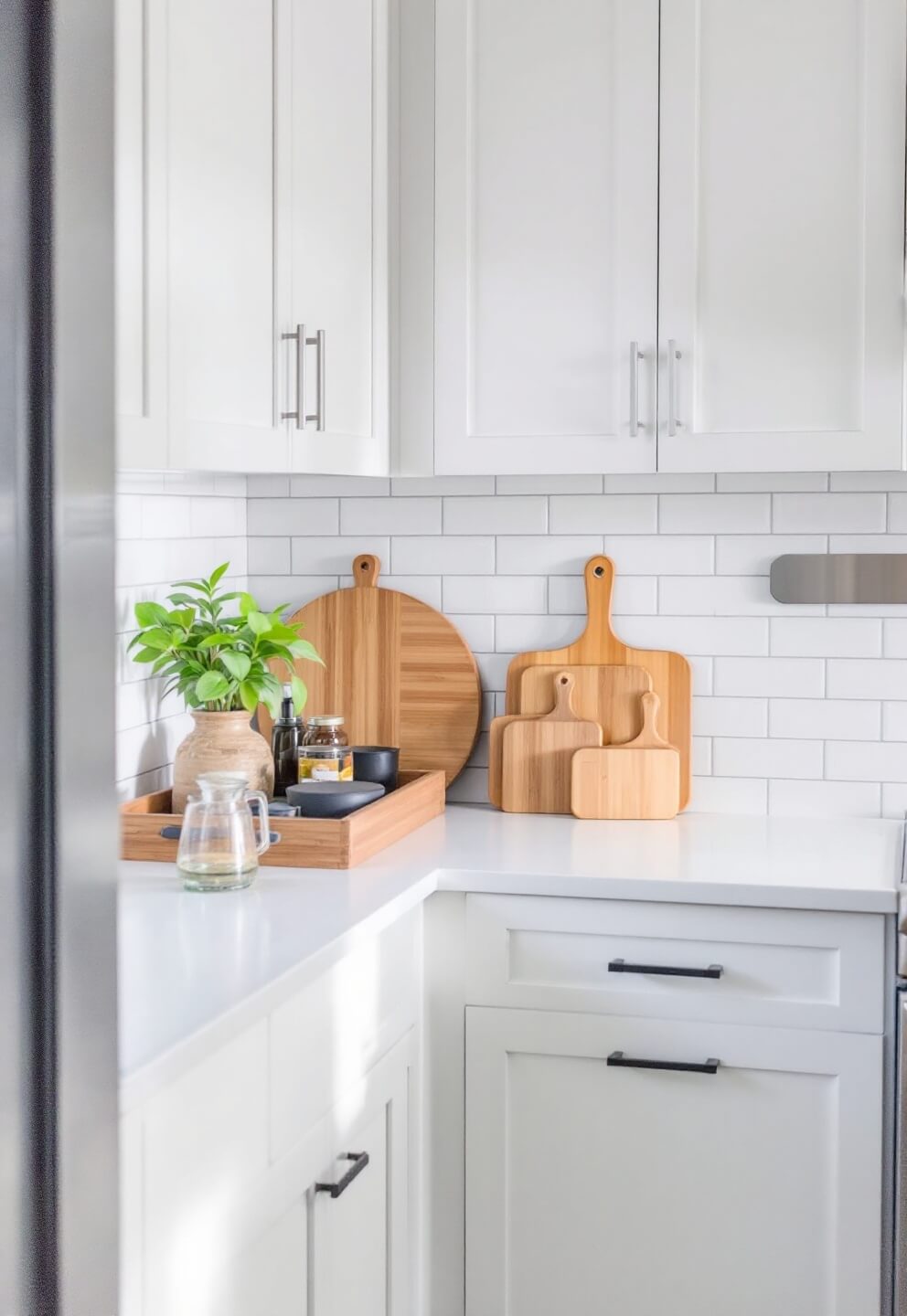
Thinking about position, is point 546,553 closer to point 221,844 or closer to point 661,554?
point 661,554

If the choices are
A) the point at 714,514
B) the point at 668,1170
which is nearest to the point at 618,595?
the point at 714,514

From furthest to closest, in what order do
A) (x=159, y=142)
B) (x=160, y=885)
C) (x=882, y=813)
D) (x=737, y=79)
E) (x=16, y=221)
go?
(x=882, y=813) → (x=737, y=79) → (x=160, y=885) → (x=159, y=142) → (x=16, y=221)

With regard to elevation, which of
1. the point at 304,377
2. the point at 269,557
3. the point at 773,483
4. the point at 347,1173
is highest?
the point at 304,377

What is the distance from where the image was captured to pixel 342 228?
223cm

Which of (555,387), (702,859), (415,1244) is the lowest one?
(415,1244)

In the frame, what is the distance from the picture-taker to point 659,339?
2.31 m

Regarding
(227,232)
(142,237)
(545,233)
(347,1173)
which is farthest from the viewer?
(545,233)

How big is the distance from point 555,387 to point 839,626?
0.65 metres

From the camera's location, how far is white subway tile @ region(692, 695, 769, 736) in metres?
2.55

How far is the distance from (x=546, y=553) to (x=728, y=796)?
21.3 inches

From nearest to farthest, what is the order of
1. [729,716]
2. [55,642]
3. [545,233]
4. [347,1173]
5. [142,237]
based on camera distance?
[55,642]
[142,237]
[347,1173]
[545,233]
[729,716]

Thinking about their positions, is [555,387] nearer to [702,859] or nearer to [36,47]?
[702,859]

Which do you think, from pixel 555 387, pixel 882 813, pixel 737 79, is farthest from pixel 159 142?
pixel 882 813

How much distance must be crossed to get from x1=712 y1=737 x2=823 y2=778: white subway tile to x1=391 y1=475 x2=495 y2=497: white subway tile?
619 millimetres
